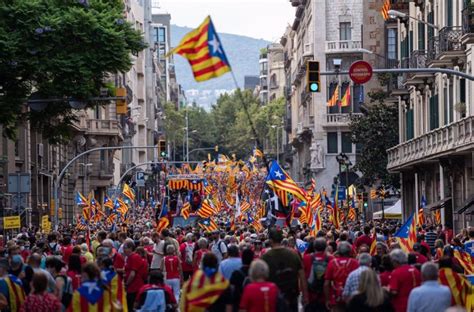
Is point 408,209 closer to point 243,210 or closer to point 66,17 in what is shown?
point 243,210

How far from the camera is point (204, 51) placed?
24.5 meters

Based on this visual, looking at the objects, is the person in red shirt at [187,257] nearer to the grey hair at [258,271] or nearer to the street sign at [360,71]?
the street sign at [360,71]

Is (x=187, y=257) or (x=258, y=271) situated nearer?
(x=258, y=271)

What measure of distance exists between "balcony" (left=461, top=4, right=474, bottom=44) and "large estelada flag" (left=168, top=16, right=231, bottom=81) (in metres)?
15.8

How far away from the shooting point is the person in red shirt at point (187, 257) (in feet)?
93.6

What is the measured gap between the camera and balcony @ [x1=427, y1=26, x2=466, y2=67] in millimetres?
43812

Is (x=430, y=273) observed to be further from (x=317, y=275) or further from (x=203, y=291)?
(x=317, y=275)

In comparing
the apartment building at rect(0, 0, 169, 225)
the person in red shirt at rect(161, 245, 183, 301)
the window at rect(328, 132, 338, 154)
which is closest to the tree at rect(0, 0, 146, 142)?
the apartment building at rect(0, 0, 169, 225)

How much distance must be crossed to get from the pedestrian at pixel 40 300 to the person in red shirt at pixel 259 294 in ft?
7.12

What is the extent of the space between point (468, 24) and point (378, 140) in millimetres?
28113

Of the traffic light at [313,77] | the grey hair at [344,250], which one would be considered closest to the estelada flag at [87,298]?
the grey hair at [344,250]

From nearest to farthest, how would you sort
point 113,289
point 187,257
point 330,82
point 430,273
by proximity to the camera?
1. point 430,273
2. point 113,289
3. point 187,257
4. point 330,82

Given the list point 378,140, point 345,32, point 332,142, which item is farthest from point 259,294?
point 332,142

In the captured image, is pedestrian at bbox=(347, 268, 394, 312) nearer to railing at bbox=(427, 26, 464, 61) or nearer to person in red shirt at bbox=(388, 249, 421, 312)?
person in red shirt at bbox=(388, 249, 421, 312)
